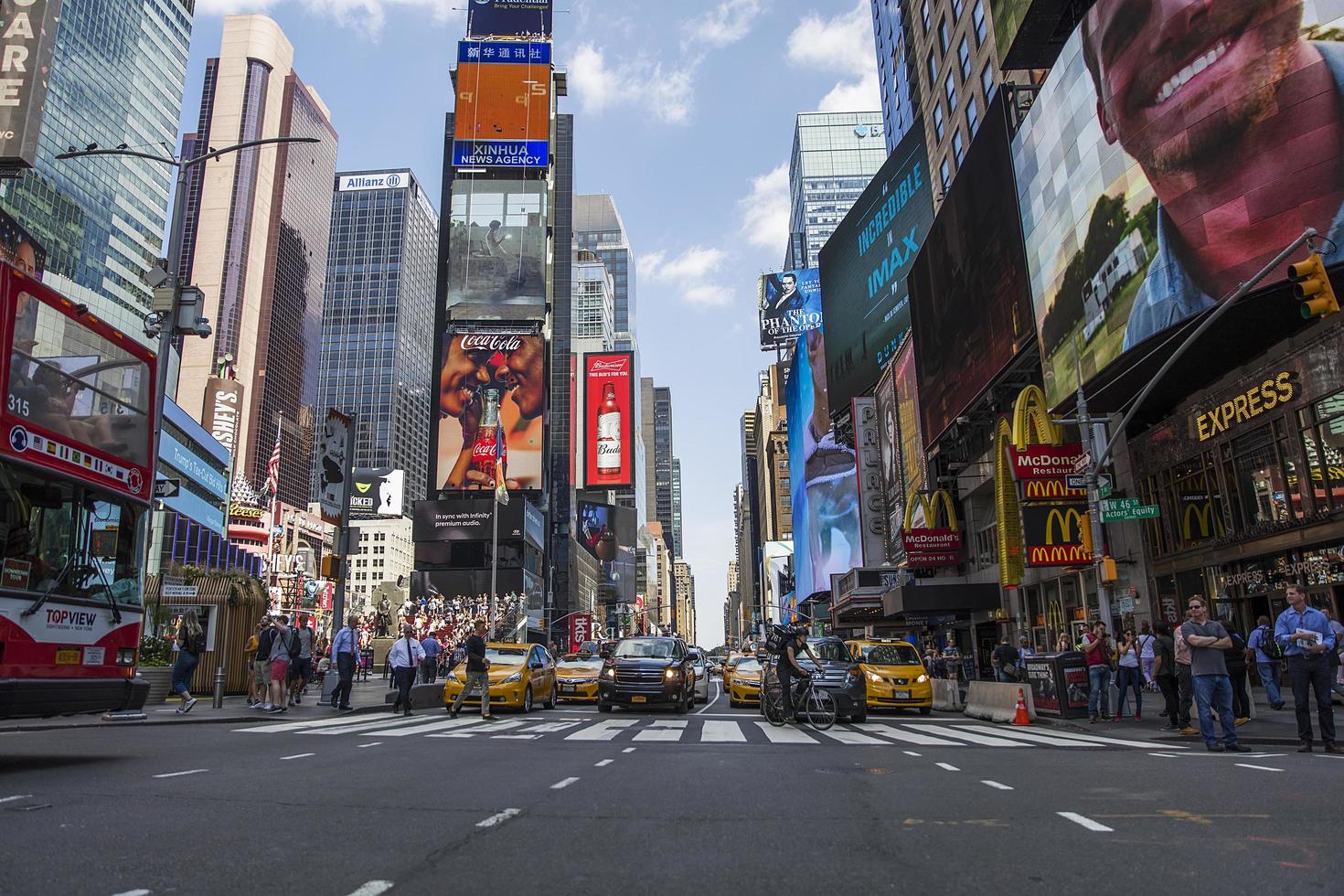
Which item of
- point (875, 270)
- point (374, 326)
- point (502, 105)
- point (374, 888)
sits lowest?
point (374, 888)

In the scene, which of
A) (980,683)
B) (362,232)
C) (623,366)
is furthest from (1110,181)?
(362,232)

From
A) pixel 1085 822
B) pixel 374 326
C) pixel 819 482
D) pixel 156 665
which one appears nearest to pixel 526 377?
pixel 819 482

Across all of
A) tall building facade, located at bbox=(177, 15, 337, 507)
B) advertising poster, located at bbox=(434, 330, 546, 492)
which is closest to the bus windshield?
advertising poster, located at bbox=(434, 330, 546, 492)

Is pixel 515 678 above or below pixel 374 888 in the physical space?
above

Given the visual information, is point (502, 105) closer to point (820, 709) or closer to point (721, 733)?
point (820, 709)

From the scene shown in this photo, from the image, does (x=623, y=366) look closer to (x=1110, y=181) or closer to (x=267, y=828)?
(x=1110, y=181)

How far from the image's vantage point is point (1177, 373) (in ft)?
73.9

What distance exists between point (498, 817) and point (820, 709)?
1032 centimetres

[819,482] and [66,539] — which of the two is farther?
[819,482]

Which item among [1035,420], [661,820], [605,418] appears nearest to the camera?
[661,820]

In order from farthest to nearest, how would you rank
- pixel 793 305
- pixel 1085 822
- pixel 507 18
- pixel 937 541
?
pixel 793 305 < pixel 507 18 < pixel 937 541 < pixel 1085 822

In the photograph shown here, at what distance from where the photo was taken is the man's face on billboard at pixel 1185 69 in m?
18.9

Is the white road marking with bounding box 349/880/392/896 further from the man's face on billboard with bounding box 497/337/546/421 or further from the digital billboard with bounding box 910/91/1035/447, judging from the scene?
the man's face on billboard with bounding box 497/337/546/421

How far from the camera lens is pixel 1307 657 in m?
10.7
